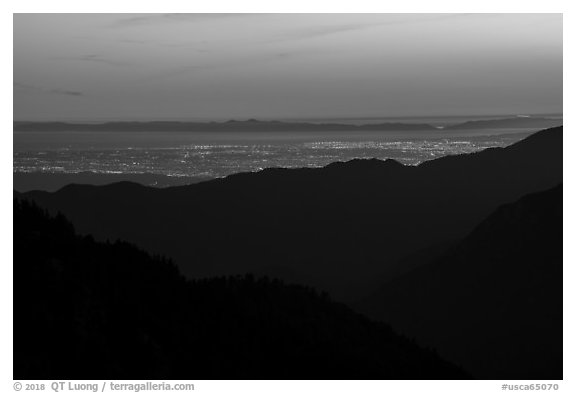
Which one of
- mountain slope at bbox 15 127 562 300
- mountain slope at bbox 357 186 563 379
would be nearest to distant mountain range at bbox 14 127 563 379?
mountain slope at bbox 357 186 563 379

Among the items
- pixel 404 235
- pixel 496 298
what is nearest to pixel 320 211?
pixel 404 235

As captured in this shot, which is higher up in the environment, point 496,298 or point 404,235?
point 404,235

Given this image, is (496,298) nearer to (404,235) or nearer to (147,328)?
(404,235)

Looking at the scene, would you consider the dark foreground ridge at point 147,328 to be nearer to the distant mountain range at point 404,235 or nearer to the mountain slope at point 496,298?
the distant mountain range at point 404,235

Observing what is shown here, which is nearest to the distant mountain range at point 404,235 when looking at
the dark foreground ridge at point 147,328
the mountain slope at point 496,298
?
the mountain slope at point 496,298

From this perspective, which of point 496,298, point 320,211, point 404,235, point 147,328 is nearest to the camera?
point 147,328
